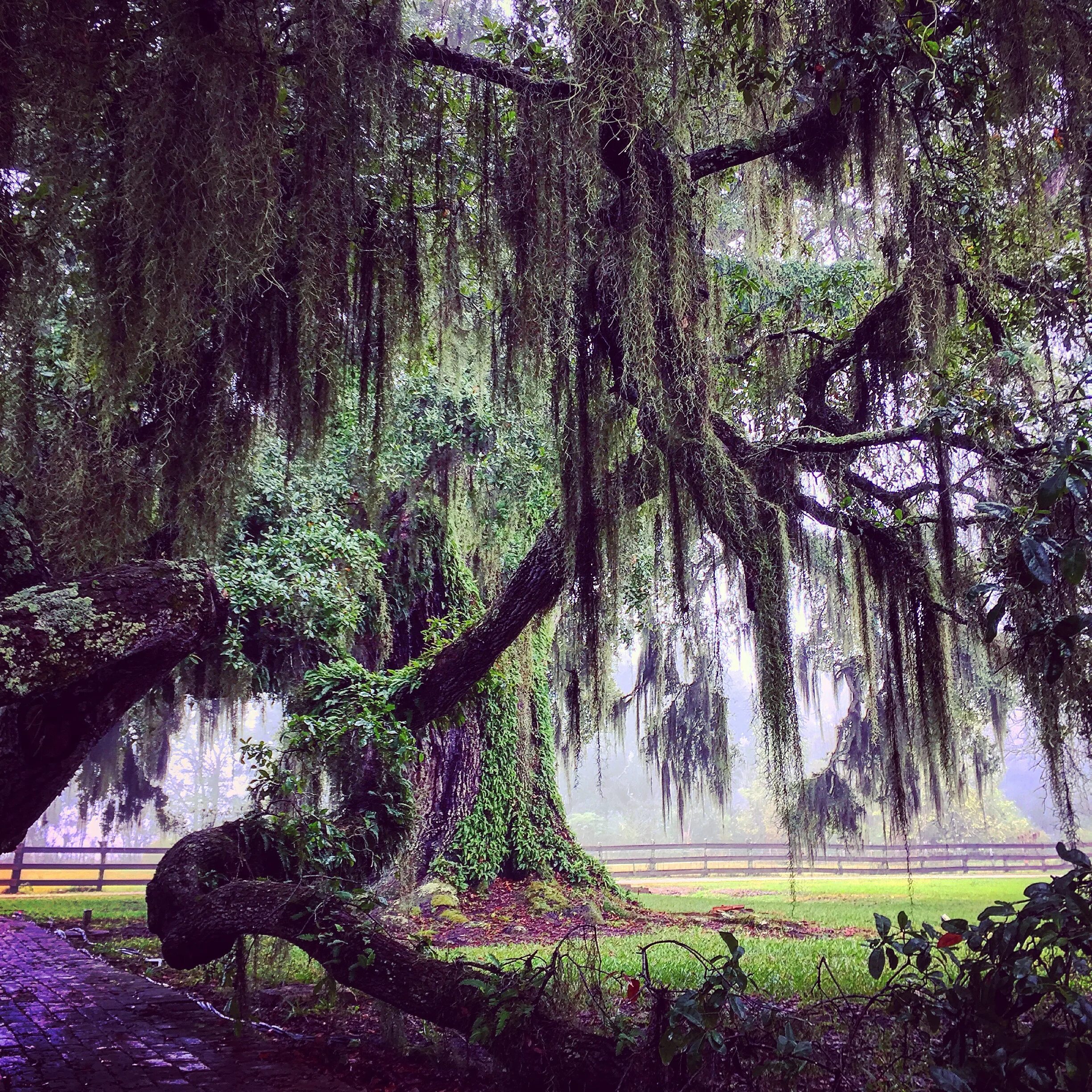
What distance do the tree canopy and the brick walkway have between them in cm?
246

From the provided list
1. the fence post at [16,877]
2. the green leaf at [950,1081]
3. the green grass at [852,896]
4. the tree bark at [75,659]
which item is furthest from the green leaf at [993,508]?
the fence post at [16,877]

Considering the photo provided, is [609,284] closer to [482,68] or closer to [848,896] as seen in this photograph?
[482,68]

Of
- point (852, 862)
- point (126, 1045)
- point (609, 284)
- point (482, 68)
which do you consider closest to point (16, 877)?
point (126, 1045)

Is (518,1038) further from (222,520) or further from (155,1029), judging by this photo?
(222,520)

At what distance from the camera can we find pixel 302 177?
3811 millimetres

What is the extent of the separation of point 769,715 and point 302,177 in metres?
3.36

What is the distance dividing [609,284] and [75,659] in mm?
3020

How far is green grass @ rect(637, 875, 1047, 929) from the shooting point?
1048cm

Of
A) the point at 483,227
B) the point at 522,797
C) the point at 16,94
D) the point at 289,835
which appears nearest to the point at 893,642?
the point at 483,227

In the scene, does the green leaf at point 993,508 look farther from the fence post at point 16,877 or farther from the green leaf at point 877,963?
the fence post at point 16,877

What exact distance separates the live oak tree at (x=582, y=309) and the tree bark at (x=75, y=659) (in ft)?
3.88

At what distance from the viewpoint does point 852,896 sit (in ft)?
46.9

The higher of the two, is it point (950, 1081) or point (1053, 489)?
point (1053, 489)

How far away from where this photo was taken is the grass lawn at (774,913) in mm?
5758
